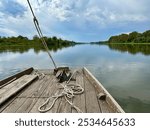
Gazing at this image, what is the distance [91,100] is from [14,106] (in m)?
1.35

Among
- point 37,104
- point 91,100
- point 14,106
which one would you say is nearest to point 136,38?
point 91,100

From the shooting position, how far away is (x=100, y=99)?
362 centimetres

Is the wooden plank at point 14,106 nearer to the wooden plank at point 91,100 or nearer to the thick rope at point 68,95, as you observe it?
the thick rope at point 68,95

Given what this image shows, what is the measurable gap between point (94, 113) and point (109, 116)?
0.25 m

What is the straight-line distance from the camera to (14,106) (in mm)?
3338

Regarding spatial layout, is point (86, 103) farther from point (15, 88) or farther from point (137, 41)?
point (137, 41)

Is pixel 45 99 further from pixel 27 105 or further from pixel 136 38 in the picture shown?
pixel 136 38

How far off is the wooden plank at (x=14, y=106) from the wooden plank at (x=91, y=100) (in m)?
1.17

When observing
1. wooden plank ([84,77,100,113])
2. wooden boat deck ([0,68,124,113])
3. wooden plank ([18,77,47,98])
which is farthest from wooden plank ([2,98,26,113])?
wooden plank ([84,77,100,113])

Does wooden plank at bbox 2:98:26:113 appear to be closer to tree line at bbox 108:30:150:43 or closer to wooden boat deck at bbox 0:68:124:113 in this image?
wooden boat deck at bbox 0:68:124:113

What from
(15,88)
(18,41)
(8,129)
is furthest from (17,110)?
(18,41)

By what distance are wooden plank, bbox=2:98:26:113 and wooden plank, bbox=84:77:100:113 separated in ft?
3.84

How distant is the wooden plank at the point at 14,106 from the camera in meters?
3.17

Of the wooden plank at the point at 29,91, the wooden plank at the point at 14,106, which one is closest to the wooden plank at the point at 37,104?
the wooden plank at the point at 14,106
